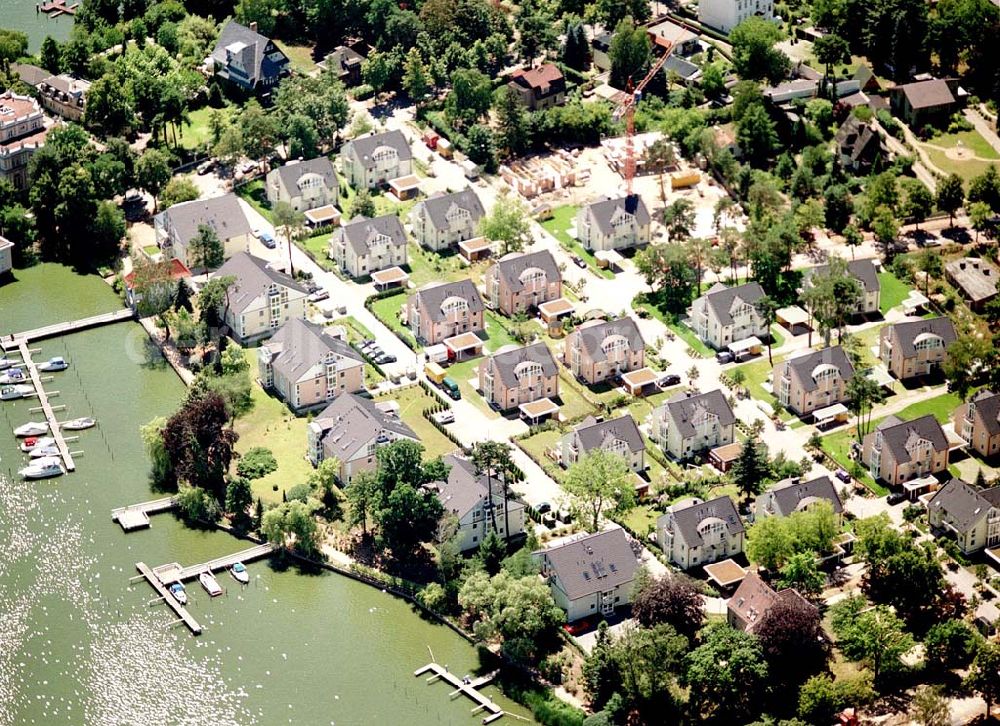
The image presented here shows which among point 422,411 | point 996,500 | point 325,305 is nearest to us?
point 996,500

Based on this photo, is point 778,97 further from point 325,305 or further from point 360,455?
point 360,455

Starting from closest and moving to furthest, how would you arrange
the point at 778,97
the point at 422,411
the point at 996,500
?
the point at 996,500 < the point at 422,411 < the point at 778,97

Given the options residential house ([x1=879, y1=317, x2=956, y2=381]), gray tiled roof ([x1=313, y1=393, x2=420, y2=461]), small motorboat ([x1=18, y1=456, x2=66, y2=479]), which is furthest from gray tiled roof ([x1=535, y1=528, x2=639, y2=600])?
small motorboat ([x1=18, y1=456, x2=66, y2=479])

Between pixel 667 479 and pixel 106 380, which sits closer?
pixel 667 479

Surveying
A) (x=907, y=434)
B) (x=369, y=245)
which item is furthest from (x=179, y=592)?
(x=907, y=434)

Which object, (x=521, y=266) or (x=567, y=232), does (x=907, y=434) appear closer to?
(x=521, y=266)

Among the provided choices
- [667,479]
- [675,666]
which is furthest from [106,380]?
[675,666]
